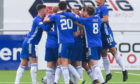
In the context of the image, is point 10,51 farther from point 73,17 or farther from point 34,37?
point 73,17

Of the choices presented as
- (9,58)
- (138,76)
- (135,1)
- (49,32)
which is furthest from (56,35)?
(135,1)

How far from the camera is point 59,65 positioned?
1284 cm

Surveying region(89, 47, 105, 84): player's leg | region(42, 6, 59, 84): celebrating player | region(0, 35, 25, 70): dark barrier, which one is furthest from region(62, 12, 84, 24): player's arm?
region(0, 35, 25, 70): dark barrier

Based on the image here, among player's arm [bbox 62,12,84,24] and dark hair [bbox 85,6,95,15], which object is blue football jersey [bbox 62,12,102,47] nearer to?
player's arm [bbox 62,12,84,24]

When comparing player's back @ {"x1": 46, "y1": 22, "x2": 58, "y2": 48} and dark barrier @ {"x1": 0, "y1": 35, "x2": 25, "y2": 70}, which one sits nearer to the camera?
player's back @ {"x1": 46, "y1": 22, "x2": 58, "y2": 48}

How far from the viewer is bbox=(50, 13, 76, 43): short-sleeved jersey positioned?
40.8 feet

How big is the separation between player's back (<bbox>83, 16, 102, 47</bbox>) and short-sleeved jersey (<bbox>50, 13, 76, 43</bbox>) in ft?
1.45

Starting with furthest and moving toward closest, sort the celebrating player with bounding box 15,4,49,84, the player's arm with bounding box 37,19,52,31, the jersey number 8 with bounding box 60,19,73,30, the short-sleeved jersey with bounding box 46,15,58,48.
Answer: the celebrating player with bounding box 15,4,49,84 < the short-sleeved jersey with bounding box 46,15,58,48 < the player's arm with bounding box 37,19,52,31 < the jersey number 8 with bounding box 60,19,73,30

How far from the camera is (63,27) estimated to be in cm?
1243

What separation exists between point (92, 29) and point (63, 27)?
0.73 m

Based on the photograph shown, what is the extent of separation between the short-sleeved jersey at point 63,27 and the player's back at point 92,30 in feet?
1.45

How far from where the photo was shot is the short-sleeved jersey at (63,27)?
40.8 feet

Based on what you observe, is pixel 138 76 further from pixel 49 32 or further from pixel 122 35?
pixel 49 32

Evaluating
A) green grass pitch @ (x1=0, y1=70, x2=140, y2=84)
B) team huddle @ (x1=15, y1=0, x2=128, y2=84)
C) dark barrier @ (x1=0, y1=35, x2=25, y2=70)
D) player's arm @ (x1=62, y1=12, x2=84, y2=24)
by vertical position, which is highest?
player's arm @ (x1=62, y1=12, x2=84, y2=24)
